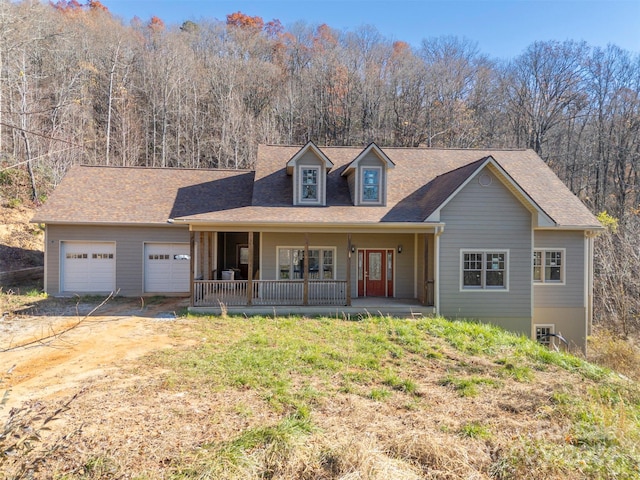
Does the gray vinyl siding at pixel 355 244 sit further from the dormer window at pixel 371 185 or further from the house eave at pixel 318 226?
the house eave at pixel 318 226

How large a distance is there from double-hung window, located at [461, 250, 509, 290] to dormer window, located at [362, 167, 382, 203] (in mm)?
3753

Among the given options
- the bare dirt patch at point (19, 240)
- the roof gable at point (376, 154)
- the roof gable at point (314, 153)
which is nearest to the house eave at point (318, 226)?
the roof gable at point (314, 153)

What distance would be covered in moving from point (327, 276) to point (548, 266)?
25.3 ft

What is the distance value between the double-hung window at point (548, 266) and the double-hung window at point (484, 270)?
1.73 m

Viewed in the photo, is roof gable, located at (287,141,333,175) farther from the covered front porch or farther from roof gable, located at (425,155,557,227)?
roof gable, located at (425,155,557,227)

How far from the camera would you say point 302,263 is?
1355 cm

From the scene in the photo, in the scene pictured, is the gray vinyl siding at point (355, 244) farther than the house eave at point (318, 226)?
Yes

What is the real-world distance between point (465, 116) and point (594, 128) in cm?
985

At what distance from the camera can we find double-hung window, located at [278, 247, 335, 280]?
13.5 metres

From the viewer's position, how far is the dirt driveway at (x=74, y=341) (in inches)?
245

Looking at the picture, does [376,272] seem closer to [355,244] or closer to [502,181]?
[355,244]

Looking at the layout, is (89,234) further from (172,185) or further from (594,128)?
(594,128)

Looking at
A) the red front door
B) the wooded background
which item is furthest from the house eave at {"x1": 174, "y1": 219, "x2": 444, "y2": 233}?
the wooded background

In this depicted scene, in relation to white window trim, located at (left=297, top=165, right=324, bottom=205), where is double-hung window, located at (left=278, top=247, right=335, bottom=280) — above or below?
below
